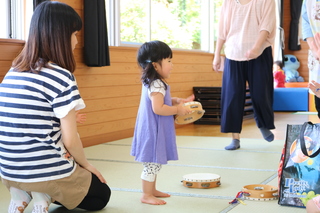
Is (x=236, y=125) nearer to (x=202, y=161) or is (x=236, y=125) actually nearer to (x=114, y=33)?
(x=202, y=161)

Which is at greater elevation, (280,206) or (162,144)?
(162,144)

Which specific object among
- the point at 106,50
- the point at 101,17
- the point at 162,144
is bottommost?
the point at 162,144

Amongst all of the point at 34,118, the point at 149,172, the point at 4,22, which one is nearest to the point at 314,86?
the point at 149,172

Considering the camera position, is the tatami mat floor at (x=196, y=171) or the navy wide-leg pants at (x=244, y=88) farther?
the navy wide-leg pants at (x=244, y=88)

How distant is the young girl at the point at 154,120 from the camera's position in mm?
2318

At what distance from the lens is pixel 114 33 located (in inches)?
180

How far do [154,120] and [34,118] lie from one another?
0.68 metres

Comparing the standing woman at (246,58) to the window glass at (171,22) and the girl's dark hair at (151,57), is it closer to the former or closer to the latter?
the window glass at (171,22)

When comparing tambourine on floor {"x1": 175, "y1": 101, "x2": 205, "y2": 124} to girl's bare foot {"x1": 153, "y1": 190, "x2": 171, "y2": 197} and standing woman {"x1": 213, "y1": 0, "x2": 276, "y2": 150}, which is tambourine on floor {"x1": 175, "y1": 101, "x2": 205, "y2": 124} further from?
standing woman {"x1": 213, "y1": 0, "x2": 276, "y2": 150}

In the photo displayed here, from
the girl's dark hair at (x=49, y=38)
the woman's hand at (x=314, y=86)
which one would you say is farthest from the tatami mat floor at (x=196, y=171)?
the girl's dark hair at (x=49, y=38)

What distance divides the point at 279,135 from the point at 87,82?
77.8 inches

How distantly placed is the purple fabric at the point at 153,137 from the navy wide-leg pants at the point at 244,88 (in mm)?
1585

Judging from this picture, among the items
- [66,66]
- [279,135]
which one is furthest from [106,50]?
[66,66]

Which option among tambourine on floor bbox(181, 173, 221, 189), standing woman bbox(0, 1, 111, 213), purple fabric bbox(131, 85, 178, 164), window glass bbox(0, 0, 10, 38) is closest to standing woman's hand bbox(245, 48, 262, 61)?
tambourine on floor bbox(181, 173, 221, 189)
